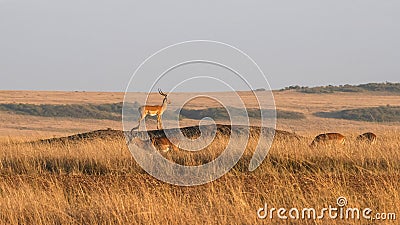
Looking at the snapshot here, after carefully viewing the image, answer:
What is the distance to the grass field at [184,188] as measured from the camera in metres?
8.38

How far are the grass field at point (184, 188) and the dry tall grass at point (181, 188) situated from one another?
15 mm

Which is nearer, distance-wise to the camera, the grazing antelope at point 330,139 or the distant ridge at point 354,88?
the grazing antelope at point 330,139

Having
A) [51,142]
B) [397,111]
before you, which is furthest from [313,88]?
[51,142]

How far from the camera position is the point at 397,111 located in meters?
55.7

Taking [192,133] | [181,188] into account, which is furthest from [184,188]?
[192,133]

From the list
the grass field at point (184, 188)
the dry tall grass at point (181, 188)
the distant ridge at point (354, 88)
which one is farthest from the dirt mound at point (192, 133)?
the distant ridge at point (354, 88)

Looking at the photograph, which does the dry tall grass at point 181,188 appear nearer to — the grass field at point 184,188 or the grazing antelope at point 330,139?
the grass field at point 184,188

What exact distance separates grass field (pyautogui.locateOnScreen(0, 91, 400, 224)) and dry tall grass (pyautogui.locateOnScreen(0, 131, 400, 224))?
0.01 m

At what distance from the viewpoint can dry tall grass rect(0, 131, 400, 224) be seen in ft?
27.5

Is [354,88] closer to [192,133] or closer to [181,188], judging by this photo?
[192,133]

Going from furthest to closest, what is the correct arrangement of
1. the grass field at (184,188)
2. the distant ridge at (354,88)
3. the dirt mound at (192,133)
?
the distant ridge at (354,88), the dirt mound at (192,133), the grass field at (184,188)

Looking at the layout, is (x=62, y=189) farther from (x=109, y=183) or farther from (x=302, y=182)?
(x=302, y=182)

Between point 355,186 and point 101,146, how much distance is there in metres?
6.84

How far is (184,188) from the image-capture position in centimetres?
1080
